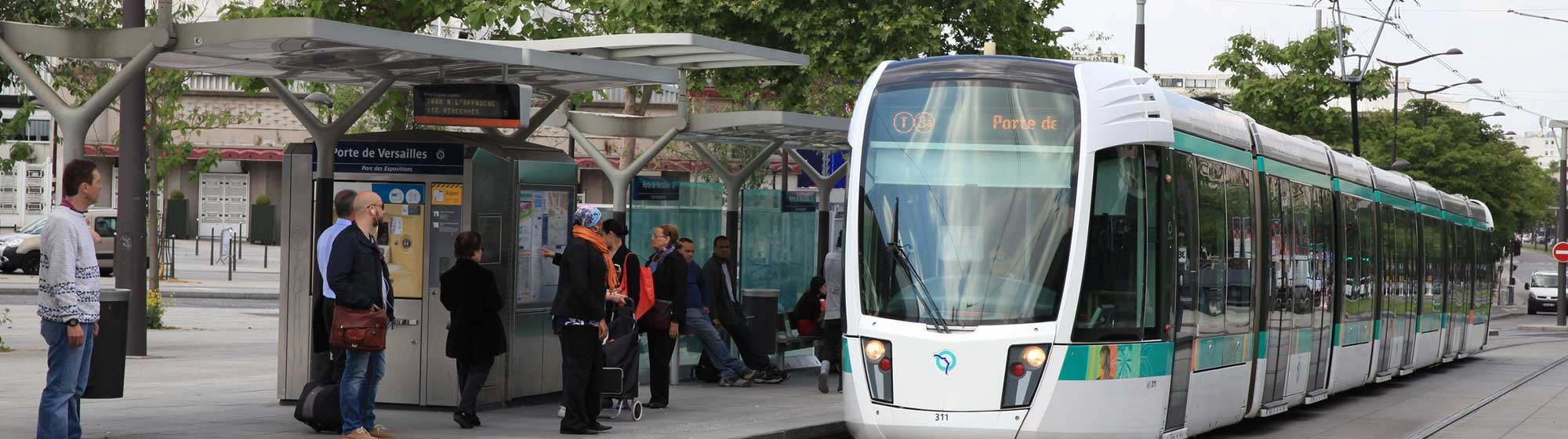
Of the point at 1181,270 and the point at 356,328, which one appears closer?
the point at 356,328

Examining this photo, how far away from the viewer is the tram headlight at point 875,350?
403 inches

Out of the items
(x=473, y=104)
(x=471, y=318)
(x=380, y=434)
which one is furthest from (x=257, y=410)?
(x=473, y=104)

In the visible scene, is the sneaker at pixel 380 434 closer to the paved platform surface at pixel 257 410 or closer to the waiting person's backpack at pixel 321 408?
the waiting person's backpack at pixel 321 408

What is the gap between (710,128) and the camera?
50.9 ft

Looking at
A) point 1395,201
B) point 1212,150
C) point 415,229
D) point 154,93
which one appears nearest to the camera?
point 1212,150

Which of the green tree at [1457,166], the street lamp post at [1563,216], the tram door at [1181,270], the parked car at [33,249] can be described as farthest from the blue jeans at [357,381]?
the green tree at [1457,166]

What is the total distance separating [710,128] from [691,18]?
924cm

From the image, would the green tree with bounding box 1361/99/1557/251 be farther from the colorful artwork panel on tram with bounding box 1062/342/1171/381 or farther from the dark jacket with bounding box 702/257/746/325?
the colorful artwork panel on tram with bounding box 1062/342/1171/381

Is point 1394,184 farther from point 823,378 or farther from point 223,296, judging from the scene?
point 223,296

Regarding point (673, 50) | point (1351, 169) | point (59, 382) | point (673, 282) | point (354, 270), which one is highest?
point (673, 50)

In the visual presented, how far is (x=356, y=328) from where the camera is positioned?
9.95m

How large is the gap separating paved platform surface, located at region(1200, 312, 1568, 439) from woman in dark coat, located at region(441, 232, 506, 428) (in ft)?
19.8

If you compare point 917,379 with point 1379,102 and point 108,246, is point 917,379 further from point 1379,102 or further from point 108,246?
point 1379,102

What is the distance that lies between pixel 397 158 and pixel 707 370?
16.4ft
